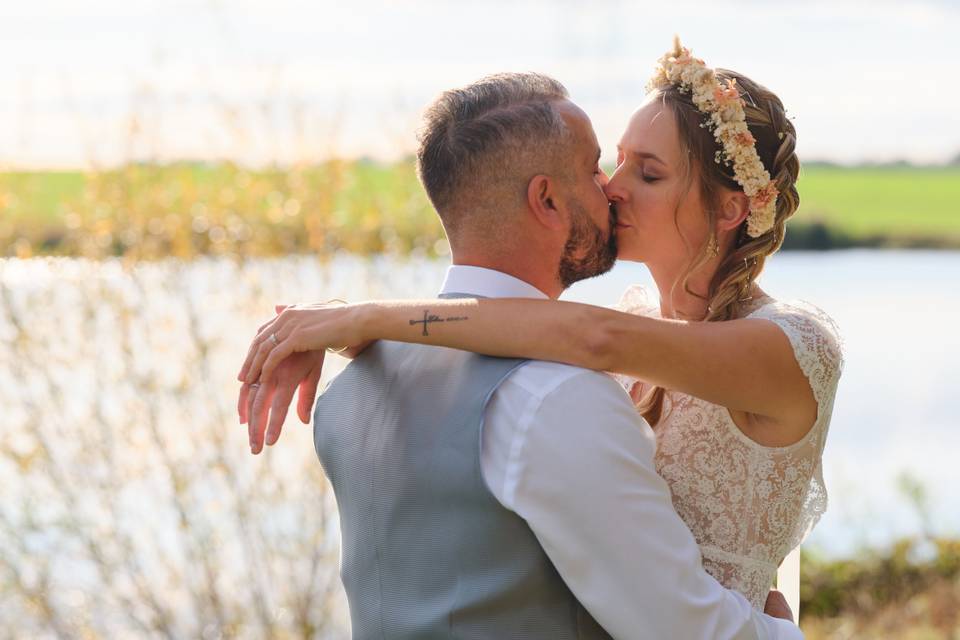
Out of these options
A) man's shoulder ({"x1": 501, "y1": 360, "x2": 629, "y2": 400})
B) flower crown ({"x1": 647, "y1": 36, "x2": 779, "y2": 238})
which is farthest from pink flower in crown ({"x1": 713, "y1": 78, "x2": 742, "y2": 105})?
man's shoulder ({"x1": 501, "y1": 360, "x2": 629, "y2": 400})

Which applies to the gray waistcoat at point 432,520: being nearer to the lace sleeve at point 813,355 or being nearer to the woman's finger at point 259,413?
the woman's finger at point 259,413

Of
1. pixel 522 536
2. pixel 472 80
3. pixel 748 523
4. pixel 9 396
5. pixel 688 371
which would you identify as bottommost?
pixel 9 396

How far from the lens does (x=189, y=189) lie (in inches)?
186

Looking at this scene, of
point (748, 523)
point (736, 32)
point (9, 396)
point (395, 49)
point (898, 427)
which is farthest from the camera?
point (898, 427)

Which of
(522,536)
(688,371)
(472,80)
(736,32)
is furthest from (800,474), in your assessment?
(736,32)

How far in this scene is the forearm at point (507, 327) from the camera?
5.81 ft

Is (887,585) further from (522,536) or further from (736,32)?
(522,536)

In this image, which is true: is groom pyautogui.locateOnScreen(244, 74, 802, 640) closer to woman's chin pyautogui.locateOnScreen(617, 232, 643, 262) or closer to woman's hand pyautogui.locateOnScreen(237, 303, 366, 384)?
woman's hand pyautogui.locateOnScreen(237, 303, 366, 384)

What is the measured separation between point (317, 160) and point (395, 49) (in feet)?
2.78

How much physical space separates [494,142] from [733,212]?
0.65 metres

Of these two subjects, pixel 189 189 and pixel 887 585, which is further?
pixel 887 585

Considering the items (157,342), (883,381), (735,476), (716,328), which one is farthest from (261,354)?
(883,381)

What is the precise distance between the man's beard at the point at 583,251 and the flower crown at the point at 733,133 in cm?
31

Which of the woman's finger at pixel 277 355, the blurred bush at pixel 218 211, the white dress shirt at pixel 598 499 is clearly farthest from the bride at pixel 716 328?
the blurred bush at pixel 218 211
